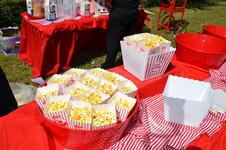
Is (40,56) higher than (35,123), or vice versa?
(35,123)

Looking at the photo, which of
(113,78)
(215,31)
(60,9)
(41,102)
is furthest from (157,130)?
(60,9)

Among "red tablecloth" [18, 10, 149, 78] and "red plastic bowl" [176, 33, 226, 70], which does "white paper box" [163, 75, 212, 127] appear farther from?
"red tablecloth" [18, 10, 149, 78]

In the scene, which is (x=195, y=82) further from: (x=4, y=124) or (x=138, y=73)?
(x=4, y=124)

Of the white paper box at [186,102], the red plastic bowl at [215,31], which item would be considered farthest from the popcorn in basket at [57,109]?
the red plastic bowl at [215,31]

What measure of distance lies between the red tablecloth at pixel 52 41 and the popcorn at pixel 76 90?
6.86 ft

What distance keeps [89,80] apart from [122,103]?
0.69ft

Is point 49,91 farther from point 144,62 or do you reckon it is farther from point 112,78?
point 144,62

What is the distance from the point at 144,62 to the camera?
4.76 ft

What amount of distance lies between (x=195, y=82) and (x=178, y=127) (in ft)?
0.94

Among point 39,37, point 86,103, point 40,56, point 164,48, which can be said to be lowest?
point 40,56

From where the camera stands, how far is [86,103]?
1.02 metres

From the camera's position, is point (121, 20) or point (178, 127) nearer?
point (178, 127)

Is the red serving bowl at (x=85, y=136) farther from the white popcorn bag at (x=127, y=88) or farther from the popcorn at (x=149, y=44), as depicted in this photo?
the popcorn at (x=149, y=44)

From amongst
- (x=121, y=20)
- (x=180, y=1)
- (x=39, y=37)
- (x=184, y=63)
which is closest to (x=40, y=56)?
(x=39, y=37)
